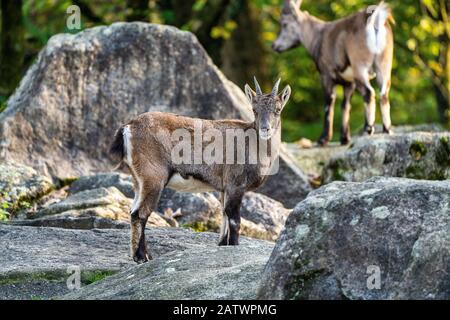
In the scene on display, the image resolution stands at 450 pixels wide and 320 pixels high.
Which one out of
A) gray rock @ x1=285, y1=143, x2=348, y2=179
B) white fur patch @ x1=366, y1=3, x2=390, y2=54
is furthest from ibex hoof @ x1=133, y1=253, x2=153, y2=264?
white fur patch @ x1=366, y1=3, x2=390, y2=54

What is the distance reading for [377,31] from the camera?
1645 cm

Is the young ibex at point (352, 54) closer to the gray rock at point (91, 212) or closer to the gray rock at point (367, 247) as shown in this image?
the gray rock at point (91, 212)

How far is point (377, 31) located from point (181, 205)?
4761 millimetres

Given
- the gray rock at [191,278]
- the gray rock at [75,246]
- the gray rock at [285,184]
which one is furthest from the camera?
the gray rock at [285,184]

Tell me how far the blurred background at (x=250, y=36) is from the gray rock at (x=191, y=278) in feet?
25.7

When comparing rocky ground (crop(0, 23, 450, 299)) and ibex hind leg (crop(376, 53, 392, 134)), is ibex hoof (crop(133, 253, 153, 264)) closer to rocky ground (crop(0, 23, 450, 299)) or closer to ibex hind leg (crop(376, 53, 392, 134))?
rocky ground (crop(0, 23, 450, 299))

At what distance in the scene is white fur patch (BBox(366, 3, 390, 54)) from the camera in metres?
16.4

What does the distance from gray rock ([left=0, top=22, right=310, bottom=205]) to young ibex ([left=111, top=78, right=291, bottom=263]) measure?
15.5 ft

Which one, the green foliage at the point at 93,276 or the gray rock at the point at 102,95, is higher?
the gray rock at the point at 102,95

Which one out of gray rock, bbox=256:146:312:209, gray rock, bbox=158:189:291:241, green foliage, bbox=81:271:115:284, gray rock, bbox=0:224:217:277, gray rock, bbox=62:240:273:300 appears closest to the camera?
gray rock, bbox=62:240:273:300

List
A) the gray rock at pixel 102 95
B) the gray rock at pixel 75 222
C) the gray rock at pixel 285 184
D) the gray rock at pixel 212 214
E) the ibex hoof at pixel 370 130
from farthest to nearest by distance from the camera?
1. the ibex hoof at pixel 370 130
2. the gray rock at pixel 285 184
3. the gray rock at pixel 102 95
4. the gray rock at pixel 212 214
5. the gray rock at pixel 75 222

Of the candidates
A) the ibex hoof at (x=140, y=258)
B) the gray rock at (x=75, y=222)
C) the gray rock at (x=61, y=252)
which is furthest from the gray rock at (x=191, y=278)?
the gray rock at (x=75, y=222)

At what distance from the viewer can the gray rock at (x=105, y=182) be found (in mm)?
14078

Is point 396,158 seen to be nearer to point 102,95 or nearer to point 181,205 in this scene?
point 181,205
